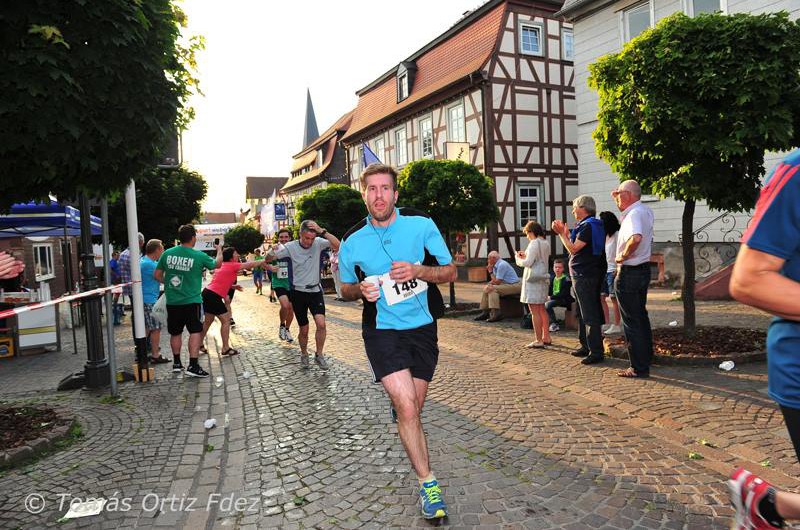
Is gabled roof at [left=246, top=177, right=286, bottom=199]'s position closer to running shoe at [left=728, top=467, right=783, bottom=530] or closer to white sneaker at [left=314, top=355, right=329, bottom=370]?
white sneaker at [left=314, top=355, right=329, bottom=370]

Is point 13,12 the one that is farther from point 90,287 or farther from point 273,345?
point 273,345

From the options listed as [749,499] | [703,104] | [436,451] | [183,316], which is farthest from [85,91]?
[703,104]

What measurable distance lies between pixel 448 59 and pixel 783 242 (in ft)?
84.6

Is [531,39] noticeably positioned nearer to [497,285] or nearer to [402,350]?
[497,285]

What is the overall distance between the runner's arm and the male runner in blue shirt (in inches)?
63.9

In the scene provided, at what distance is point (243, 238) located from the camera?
57688mm

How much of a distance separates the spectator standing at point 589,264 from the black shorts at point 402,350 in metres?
3.49

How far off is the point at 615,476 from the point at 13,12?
5186 millimetres

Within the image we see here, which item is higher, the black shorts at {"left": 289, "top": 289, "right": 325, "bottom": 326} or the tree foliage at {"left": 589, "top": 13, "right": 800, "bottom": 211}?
the tree foliage at {"left": 589, "top": 13, "right": 800, "bottom": 211}

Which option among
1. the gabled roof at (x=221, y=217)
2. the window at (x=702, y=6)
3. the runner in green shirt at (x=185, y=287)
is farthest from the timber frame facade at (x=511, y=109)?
the gabled roof at (x=221, y=217)

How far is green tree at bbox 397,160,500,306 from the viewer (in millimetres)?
13102

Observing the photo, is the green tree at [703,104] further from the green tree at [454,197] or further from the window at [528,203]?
the window at [528,203]

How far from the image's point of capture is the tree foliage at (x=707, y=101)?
595 centimetres

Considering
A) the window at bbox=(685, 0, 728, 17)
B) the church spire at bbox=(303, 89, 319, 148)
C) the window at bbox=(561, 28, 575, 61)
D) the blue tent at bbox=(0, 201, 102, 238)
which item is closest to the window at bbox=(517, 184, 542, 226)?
the window at bbox=(561, 28, 575, 61)
